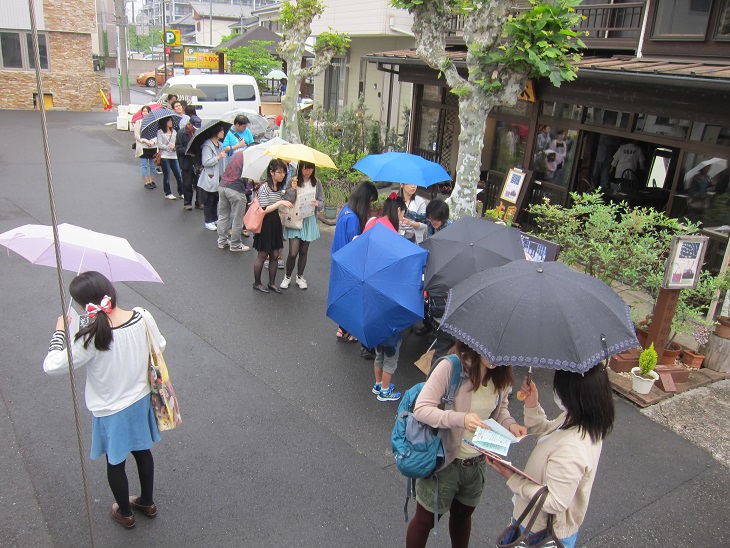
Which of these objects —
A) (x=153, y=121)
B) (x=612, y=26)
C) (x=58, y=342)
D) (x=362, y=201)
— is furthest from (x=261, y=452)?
(x=612, y=26)

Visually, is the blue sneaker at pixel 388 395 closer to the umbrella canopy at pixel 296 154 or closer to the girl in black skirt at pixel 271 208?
the girl in black skirt at pixel 271 208

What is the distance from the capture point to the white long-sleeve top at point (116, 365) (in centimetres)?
320

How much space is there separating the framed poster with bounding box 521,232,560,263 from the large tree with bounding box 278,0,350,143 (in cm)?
778

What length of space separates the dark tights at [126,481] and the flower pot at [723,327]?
5702 mm

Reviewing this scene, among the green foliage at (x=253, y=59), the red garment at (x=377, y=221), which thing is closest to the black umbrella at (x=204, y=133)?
the red garment at (x=377, y=221)

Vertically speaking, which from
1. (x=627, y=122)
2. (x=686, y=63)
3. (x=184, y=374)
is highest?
(x=686, y=63)

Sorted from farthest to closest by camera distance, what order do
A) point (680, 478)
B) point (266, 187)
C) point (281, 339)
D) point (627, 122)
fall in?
1. point (627, 122)
2. point (266, 187)
3. point (281, 339)
4. point (680, 478)

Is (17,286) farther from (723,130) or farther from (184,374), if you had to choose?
(723,130)

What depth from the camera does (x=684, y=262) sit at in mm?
5602

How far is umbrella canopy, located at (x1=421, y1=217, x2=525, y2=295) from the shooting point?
4648mm

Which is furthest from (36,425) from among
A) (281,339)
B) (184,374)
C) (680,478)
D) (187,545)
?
(680,478)

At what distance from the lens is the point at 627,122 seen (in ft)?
27.7

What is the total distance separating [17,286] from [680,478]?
7.46 metres

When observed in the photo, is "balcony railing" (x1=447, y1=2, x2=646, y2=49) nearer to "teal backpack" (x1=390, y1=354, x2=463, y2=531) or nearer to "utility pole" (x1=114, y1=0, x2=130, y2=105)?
"teal backpack" (x1=390, y1=354, x2=463, y2=531)
